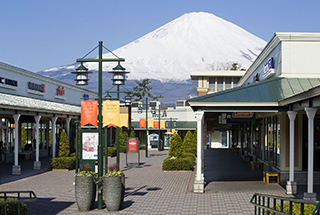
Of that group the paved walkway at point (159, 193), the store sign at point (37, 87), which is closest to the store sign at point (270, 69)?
the paved walkway at point (159, 193)

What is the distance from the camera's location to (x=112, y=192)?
15.0 metres

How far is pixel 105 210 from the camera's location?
1522 centimetres

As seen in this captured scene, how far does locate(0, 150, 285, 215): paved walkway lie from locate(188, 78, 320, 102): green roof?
382 centimetres

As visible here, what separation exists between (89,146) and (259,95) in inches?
A: 315

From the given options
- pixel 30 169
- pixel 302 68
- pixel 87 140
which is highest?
pixel 302 68

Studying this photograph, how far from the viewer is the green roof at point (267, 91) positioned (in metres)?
18.8

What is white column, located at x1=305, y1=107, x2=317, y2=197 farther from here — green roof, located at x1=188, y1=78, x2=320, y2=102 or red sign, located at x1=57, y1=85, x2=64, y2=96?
red sign, located at x1=57, y1=85, x2=64, y2=96

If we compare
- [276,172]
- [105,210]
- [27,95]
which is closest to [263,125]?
[276,172]

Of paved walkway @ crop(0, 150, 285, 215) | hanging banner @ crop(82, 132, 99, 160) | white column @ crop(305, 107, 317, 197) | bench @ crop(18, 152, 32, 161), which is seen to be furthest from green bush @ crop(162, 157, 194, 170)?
bench @ crop(18, 152, 32, 161)

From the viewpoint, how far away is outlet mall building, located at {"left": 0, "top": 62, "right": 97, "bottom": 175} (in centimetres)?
2681

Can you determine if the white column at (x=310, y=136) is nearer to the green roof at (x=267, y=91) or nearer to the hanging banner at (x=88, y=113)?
the green roof at (x=267, y=91)

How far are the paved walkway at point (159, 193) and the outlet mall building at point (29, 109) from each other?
12.2 ft

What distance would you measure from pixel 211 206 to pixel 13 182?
11.4m

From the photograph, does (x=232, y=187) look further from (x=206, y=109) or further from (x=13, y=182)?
(x=13, y=182)
